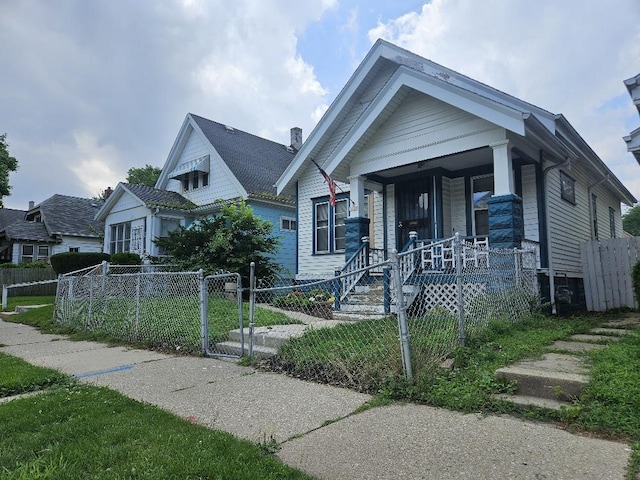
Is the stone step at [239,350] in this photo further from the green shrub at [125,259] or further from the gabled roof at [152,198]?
the gabled roof at [152,198]

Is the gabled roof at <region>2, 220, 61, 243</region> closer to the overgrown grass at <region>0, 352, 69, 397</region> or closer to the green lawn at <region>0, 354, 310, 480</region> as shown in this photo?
the overgrown grass at <region>0, 352, 69, 397</region>

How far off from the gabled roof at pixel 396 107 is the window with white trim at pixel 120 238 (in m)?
9.54

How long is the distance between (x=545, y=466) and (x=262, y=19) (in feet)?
37.6

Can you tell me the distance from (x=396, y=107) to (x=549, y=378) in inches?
292

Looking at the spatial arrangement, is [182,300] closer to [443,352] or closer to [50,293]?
[443,352]

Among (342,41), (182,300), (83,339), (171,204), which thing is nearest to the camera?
(182,300)

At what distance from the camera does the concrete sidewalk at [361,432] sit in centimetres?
257

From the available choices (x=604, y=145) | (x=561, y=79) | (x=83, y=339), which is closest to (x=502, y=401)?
(x=83, y=339)

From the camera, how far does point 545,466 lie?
2547 millimetres

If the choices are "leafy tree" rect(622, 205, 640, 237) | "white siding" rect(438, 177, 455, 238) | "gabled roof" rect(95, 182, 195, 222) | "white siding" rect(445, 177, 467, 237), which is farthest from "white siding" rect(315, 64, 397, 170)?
"leafy tree" rect(622, 205, 640, 237)

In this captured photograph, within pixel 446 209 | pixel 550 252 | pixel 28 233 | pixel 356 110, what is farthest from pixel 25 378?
pixel 28 233

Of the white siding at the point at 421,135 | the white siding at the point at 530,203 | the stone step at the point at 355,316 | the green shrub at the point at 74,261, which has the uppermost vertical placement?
the white siding at the point at 421,135

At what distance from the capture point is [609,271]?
34.7 ft

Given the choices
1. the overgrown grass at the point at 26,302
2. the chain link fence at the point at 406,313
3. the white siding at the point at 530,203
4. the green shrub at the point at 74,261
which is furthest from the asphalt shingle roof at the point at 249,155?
the white siding at the point at 530,203
